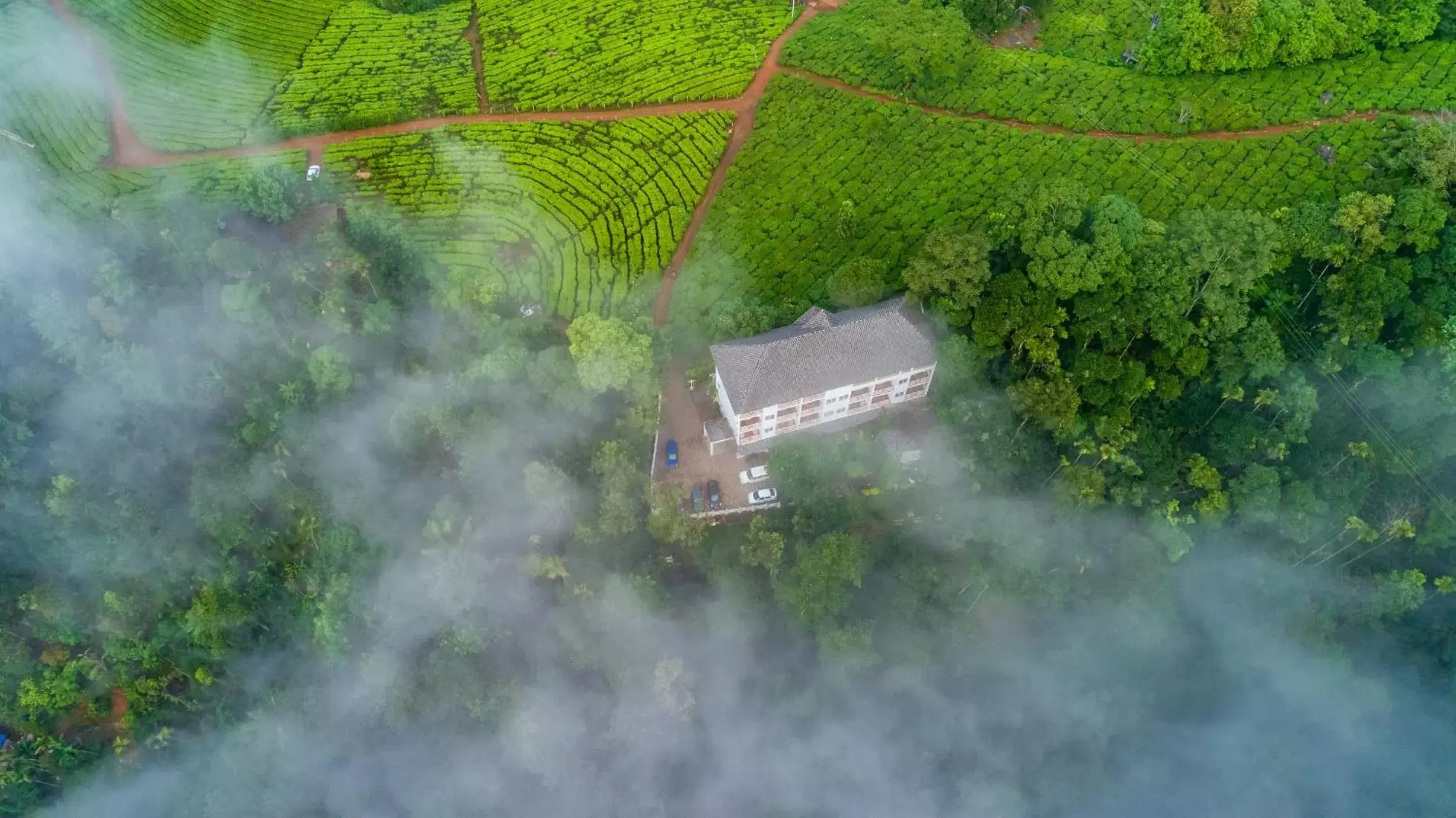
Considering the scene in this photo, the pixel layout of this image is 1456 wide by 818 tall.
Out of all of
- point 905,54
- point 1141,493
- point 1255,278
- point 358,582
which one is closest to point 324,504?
point 358,582

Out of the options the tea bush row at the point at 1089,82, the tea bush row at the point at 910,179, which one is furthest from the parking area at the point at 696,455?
the tea bush row at the point at 1089,82

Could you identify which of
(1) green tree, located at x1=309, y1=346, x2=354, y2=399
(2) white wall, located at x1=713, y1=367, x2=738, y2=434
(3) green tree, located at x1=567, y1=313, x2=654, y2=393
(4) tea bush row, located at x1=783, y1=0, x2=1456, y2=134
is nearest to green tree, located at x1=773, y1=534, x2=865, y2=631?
(2) white wall, located at x1=713, y1=367, x2=738, y2=434

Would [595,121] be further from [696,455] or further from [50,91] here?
[50,91]

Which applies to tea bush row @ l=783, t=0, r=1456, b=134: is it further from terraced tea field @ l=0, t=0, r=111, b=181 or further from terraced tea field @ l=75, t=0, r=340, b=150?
terraced tea field @ l=0, t=0, r=111, b=181

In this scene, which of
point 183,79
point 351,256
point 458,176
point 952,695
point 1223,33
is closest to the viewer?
point 952,695

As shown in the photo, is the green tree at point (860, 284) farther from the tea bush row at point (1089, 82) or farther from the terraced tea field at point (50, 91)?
the terraced tea field at point (50, 91)

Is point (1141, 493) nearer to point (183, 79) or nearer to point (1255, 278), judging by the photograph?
point (1255, 278)
